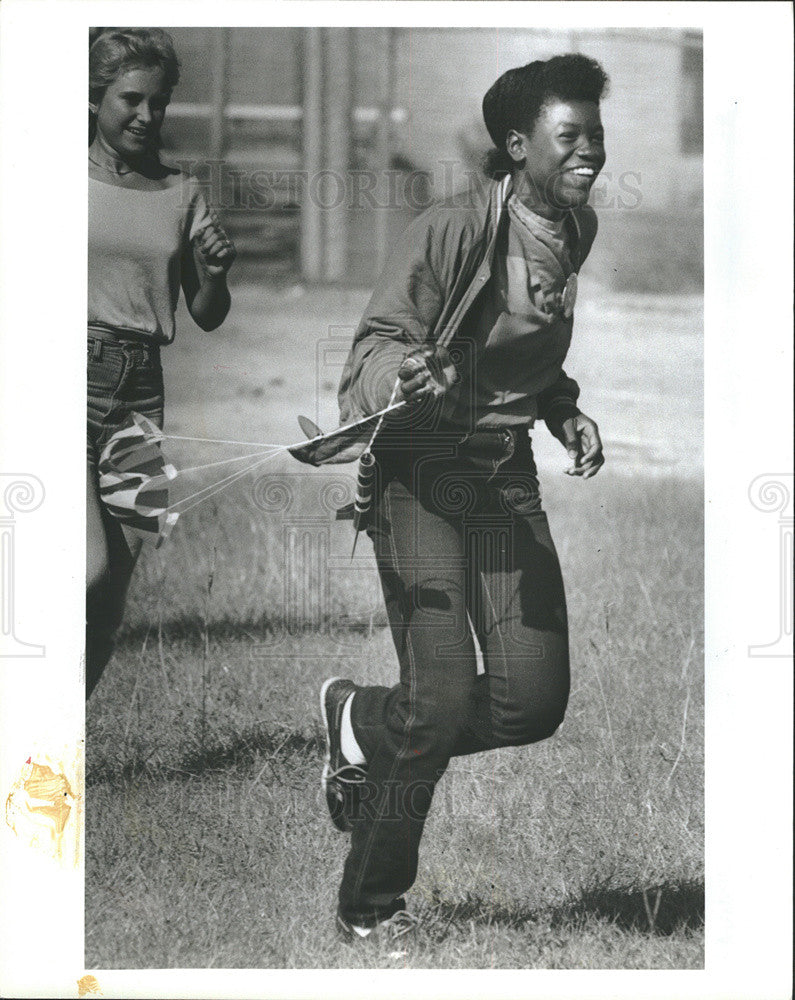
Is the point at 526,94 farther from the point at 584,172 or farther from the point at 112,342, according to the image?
the point at 112,342

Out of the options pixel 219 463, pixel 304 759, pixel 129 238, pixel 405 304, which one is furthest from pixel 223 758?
pixel 129 238

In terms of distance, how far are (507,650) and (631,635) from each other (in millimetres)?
436

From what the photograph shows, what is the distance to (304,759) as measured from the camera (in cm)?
433

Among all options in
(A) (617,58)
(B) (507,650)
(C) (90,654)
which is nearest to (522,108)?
(A) (617,58)

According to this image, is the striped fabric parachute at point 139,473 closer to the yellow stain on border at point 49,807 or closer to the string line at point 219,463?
the string line at point 219,463

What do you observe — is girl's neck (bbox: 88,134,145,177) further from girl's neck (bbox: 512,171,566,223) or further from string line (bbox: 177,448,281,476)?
girl's neck (bbox: 512,171,566,223)

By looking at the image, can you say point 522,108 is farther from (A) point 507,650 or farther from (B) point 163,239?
(A) point 507,650

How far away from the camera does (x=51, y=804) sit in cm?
430

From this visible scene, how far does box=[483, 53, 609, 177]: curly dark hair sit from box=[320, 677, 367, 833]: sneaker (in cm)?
143

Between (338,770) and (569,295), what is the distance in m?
1.39

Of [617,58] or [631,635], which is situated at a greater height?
[617,58]

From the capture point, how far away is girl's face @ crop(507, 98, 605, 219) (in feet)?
13.9

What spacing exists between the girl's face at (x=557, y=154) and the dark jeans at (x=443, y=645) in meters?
0.64

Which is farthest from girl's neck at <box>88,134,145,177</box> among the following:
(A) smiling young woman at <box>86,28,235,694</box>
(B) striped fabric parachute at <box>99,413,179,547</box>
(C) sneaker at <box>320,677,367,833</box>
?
(C) sneaker at <box>320,677,367,833</box>
